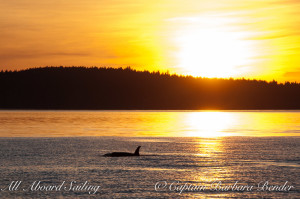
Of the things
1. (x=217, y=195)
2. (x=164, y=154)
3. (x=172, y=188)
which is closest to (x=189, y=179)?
(x=172, y=188)

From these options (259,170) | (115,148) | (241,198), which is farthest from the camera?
(115,148)

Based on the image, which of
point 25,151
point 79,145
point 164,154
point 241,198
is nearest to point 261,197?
point 241,198

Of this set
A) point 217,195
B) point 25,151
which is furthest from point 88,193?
point 25,151

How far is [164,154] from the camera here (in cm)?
5081

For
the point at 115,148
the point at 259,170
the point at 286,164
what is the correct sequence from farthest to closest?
1. the point at 115,148
2. the point at 286,164
3. the point at 259,170

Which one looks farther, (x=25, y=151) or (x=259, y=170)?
(x=25, y=151)

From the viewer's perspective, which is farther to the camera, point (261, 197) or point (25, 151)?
point (25, 151)

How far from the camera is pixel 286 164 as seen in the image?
42.3 meters

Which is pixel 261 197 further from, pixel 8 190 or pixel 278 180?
pixel 8 190

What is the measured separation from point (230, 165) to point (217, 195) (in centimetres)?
1243

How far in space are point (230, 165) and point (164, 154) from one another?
9.98 metres

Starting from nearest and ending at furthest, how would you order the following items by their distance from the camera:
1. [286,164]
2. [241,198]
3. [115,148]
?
[241,198], [286,164], [115,148]

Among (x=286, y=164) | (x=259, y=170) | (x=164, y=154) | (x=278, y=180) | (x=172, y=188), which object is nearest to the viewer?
(x=172, y=188)

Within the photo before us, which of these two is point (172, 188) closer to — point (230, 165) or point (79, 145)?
point (230, 165)
